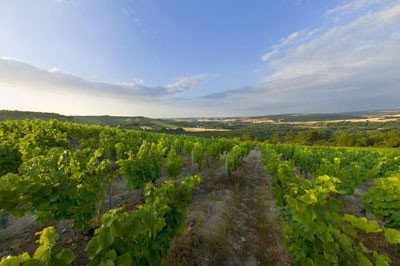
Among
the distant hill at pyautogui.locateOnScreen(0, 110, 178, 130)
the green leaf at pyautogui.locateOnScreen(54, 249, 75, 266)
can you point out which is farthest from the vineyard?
the distant hill at pyautogui.locateOnScreen(0, 110, 178, 130)

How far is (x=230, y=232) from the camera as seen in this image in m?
6.59

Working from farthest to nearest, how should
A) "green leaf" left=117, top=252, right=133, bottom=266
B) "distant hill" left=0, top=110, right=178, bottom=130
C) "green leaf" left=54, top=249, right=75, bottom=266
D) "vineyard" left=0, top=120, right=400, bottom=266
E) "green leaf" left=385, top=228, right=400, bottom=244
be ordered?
"distant hill" left=0, top=110, right=178, bottom=130, "vineyard" left=0, top=120, right=400, bottom=266, "green leaf" left=385, top=228, right=400, bottom=244, "green leaf" left=117, top=252, right=133, bottom=266, "green leaf" left=54, top=249, right=75, bottom=266

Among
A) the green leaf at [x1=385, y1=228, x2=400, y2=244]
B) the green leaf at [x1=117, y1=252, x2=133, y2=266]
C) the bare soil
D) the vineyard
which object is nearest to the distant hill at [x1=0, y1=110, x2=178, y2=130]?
the bare soil

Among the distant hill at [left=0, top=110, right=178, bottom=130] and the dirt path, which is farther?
the distant hill at [left=0, top=110, right=178, bottom=130]

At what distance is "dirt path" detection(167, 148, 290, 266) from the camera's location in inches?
211

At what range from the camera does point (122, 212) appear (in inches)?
125

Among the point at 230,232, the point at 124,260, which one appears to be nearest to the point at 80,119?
the point at 230,232

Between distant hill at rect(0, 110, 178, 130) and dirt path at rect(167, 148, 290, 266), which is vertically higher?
distant hill at rect(0, 110, 178, 130)

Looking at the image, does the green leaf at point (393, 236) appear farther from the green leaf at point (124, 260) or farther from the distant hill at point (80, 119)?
the distant hill at point (80, 119)

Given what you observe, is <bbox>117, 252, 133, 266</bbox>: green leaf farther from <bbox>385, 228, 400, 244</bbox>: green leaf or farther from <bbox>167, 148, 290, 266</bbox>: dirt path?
<bbox>385, 228, 400, 244</bbox>: green leaf

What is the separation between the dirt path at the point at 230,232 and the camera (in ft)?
17.6

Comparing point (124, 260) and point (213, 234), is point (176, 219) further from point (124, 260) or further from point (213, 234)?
point (213, 234)

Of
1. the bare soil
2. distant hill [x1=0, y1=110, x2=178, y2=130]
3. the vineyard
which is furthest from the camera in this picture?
distant hill [x1=0, y1=110, x2=178, y2=130]

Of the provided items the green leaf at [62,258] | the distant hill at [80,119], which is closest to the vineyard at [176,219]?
the green leaf at [62,258]
